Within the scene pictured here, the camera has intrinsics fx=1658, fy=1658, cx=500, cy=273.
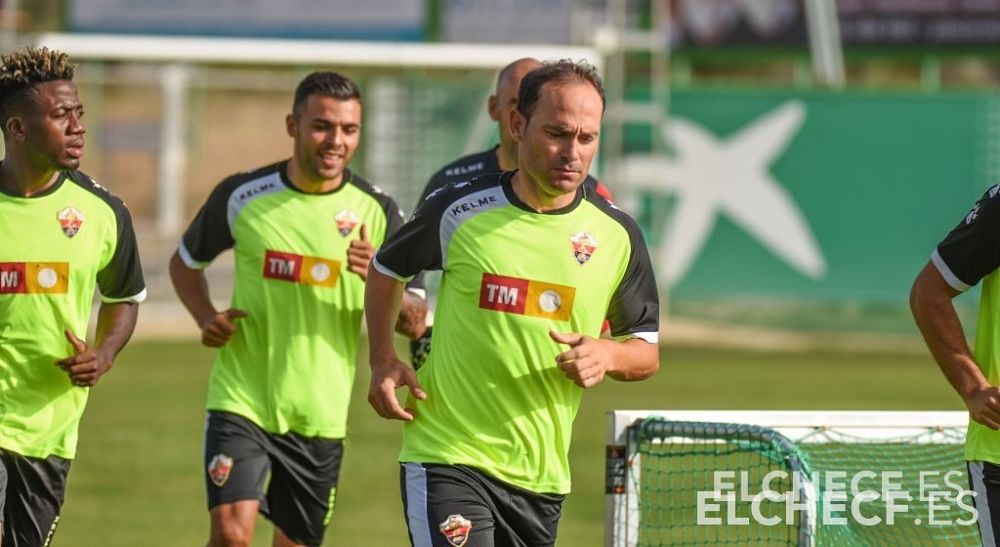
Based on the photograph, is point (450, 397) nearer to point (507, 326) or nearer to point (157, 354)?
point (507, 326)

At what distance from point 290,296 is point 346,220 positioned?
45 centimetres

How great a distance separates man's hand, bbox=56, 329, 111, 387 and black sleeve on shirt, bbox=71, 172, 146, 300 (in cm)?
36

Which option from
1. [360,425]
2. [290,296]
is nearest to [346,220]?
[290,296]

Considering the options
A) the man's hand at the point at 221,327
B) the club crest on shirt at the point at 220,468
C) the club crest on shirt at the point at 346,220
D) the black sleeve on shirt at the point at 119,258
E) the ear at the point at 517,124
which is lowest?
the club crest on shirt at the point at 220,468

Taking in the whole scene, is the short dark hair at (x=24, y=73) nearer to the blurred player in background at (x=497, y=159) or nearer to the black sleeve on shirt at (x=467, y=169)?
the blurred player in background at (x=497, y=159)

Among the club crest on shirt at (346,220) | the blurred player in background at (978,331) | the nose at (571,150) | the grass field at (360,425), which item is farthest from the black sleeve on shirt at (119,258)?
the grass field at (360,425)

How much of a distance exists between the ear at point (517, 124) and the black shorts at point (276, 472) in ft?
7.58

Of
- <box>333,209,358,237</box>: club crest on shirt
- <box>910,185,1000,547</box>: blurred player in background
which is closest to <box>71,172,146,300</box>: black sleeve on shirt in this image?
<box>333,209,358,237</box>: club crest on shirt

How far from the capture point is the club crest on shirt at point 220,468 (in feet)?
23.5

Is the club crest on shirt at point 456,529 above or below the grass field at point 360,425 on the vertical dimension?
below

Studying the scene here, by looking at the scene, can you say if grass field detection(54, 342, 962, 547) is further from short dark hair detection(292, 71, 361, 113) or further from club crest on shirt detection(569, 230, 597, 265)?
club crest on shirt detection(569, 230, 597, 265)

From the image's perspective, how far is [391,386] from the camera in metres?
5.42

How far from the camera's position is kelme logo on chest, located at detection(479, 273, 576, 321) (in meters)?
5.54

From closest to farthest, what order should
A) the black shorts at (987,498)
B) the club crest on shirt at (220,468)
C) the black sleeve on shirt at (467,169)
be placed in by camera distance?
the black shorts at (987,498) < the club crest on shirt at (220,468) < the black sleeve on shirt at (467,169)
